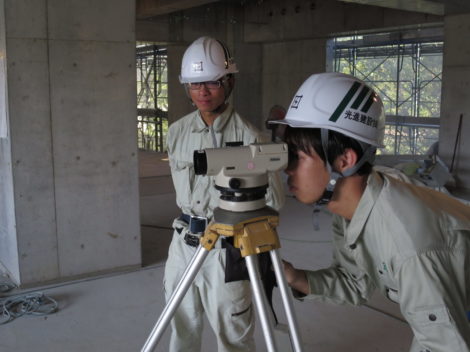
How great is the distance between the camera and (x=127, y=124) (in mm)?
3998

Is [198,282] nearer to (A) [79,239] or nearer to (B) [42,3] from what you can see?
(A) [79,239]

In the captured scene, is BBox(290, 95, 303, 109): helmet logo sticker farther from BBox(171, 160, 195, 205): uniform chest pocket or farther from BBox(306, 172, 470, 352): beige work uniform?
BBox(171, 160, 195, 205): uniform chest pocket

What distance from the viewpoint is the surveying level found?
1.35m

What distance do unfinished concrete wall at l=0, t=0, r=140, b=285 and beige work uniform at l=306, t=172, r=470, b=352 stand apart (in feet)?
9.35

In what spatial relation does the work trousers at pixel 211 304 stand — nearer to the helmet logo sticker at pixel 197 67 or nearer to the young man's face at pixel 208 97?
the young man's face at pixel 208 97

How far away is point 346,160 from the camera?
139cm

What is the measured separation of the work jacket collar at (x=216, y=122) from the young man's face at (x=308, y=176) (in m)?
0.97

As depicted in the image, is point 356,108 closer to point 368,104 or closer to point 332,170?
point 368,104

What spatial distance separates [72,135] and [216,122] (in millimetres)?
1824

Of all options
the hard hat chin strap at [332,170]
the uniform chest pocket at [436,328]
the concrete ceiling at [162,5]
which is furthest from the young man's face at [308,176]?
the concrete ceiling at [162,5]

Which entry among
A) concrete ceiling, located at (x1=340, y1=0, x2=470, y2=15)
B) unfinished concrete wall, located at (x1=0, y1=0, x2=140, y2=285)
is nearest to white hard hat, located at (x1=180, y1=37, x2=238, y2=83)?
unfinished concrete wall, located at (x1=0, y1=0, x2=140, y2=285)

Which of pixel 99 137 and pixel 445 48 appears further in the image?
pixel 445 48

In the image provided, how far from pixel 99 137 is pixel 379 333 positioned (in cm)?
237

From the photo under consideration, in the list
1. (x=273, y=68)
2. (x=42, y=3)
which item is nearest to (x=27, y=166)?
(x=42, y=3)
